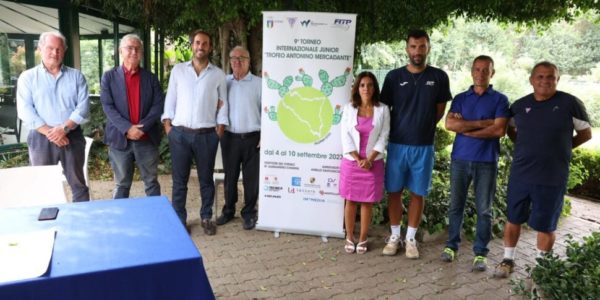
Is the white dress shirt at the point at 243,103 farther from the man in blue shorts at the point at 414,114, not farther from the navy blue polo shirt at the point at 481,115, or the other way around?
the navy blue polo shirt at the point at 481,115

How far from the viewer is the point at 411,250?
3.87 metres

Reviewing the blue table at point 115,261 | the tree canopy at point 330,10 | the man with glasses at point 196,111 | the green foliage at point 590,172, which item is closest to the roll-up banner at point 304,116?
the man with glasses at point 196,111

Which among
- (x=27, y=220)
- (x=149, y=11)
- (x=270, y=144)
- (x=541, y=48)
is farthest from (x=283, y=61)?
(x=541, y=48)

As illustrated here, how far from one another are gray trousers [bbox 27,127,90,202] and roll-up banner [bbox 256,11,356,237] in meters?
1.54

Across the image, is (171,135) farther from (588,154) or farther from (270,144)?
(588,154)

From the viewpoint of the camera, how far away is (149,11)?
7.11 metres

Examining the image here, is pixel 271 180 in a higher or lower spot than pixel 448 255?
higher

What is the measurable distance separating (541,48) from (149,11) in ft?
94.1

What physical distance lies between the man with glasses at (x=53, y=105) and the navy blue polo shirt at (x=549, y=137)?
3376 millimetres

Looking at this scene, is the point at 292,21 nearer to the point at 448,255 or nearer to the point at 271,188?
the point at 271,188

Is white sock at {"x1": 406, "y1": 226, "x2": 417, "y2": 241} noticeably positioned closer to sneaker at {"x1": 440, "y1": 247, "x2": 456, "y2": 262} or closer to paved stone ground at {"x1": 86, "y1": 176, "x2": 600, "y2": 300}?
paved stone ground at {"x1": 86, "y1": 176, "x2": 600, "y2": 300}

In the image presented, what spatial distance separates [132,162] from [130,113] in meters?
0.45

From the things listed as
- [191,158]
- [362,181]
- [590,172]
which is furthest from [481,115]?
[590,172]

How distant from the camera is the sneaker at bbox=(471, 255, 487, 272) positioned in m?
3.60
